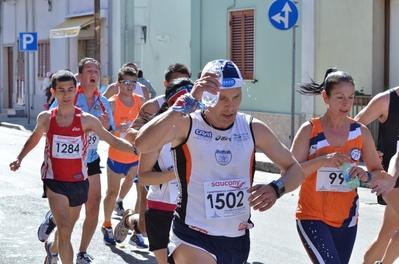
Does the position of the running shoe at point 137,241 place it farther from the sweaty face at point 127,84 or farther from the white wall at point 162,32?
the white wall at point 162,32

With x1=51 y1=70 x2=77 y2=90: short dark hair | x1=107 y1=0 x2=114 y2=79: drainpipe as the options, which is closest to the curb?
x1=107 y1=0 x2=114 y2=79: drainpipe

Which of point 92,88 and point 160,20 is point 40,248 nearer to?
point 92,88

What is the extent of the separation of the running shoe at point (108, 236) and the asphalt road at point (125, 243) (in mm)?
84

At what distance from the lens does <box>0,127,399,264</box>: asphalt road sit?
26.1ft

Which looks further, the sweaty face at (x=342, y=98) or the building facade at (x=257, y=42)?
the building facade at (x=257, y=42)

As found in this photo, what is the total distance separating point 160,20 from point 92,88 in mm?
19673

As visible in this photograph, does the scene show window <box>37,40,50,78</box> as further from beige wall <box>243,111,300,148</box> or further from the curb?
beige wall <box>243,111,300,148</box>

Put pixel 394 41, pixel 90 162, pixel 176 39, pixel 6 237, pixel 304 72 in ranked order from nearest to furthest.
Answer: pixel 90 162 → pixel 6 237 → pixel 394 41 → pixel 304 72 → pixel 176 39

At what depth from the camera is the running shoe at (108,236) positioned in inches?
338

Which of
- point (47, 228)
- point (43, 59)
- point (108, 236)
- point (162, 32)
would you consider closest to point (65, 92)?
point (47, 228)

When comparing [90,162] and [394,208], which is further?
[90,162]

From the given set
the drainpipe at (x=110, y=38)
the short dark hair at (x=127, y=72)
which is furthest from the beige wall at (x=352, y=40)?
the drainpipe at (x=110, y=38)

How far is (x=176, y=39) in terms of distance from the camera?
89.9ft

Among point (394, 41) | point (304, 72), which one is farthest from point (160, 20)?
point (394, 41)
